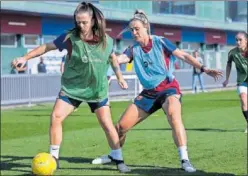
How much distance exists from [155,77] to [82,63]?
3.56 feet

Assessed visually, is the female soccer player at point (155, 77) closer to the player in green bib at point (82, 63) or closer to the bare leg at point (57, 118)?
the player in green bib at point (82, 63)

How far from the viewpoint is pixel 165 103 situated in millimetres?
8367

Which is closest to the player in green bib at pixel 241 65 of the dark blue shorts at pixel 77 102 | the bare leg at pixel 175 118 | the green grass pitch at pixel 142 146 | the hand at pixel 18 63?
the green grass pitch at pixel 142 146

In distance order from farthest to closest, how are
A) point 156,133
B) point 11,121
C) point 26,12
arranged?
point 26,12
point 11,121
point 156,133

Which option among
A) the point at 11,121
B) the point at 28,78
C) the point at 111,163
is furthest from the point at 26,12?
the point at 111,163

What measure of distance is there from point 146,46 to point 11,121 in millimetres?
10382

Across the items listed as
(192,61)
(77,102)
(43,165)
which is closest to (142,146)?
(77,102)

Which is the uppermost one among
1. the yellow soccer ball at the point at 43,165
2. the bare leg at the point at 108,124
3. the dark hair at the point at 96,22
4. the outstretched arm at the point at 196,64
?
the dark hair at the point at 96,22

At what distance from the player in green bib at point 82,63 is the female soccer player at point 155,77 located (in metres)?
0.44

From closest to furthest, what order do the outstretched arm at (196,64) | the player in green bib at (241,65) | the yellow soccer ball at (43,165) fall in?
1. the yellow soccer ball at (43,165)
2. the outstretched arm at (196,64)
3. the player in green bib at (241,65)

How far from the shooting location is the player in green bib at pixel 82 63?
7828 mm

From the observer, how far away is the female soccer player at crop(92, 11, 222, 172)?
27.2 ft

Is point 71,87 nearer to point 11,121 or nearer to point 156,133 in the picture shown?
point 156,133

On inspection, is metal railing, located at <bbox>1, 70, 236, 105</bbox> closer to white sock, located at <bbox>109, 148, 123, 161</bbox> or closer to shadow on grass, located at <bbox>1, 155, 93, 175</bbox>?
shadow on grass, located at <bbox>1, 155, 93, 175</bbox>
